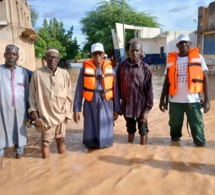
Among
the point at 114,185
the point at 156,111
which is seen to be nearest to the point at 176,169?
the point at 114,185

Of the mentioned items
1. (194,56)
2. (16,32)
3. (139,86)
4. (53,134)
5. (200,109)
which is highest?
(16,32)

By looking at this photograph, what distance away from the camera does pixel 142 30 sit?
1101 inches

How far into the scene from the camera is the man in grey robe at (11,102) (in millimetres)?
3482

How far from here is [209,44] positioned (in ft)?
55.6

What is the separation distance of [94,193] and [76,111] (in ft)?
5.08

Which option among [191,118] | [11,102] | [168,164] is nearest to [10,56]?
[11,102]

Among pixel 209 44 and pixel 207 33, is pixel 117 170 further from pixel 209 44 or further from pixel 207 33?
pixel 207 33

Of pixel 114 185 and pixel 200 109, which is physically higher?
pixel 200 109

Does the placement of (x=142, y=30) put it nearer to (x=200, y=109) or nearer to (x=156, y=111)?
(x=156, y=111)

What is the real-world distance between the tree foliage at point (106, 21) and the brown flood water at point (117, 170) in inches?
1065

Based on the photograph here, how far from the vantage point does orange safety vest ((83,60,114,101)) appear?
4.01 metres

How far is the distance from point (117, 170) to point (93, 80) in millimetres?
1450

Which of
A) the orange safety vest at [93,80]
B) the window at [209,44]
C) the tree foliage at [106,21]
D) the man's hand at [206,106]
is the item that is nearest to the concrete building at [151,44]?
the tree foliage at [106,21]

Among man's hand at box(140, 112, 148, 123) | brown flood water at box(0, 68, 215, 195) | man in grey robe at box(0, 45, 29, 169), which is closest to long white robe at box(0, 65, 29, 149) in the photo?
man in grey robe at box(0, 45, 29, 169)
